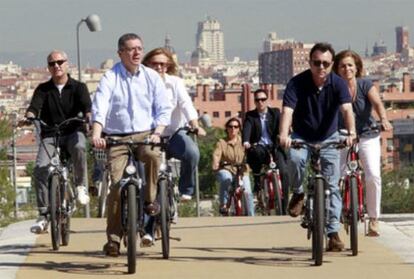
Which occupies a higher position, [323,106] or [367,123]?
[323,106]

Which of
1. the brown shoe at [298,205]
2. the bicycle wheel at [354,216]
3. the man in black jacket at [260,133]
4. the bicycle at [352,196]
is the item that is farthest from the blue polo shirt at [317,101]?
the man in black jacket at [260,133]

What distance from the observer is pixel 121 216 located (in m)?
11.5

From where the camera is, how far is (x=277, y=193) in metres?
18.7

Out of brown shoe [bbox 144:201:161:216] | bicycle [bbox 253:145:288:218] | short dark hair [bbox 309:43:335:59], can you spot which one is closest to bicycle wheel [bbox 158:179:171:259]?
brown shoe [bbox 144:201:161:216]

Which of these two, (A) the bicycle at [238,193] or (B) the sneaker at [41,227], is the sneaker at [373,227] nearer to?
(B) the sneaker at [41,227]

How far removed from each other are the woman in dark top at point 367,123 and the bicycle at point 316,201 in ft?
3.99

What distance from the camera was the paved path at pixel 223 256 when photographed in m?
11.2

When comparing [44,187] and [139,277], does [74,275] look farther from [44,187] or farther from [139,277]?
[44,187]

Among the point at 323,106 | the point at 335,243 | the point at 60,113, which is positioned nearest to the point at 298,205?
the point at 335,243

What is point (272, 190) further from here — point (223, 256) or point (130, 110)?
point (130, 110)

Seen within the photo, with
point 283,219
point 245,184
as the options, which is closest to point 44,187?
point 283,219

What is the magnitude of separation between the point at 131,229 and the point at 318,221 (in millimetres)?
1459

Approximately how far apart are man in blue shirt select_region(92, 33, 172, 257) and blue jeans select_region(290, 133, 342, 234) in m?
1.14

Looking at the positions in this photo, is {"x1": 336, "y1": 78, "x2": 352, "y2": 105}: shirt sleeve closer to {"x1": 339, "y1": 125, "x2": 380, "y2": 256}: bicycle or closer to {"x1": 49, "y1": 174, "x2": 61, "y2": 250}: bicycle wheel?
{"x1": 339, "y1": 125, "x2": 380, "y2": 256}: bicycle
